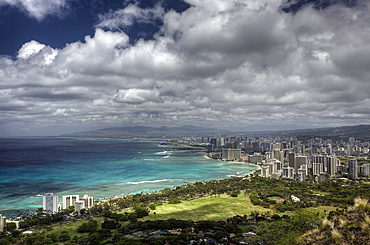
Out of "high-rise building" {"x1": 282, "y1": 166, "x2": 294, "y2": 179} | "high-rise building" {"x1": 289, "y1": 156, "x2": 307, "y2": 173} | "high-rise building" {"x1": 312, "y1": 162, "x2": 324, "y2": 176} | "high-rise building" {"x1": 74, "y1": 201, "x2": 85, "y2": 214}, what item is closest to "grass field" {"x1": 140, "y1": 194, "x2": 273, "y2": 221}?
"high-rise building" {"x1": 74, "y1": 201, "x2": 85, "y2": 214}

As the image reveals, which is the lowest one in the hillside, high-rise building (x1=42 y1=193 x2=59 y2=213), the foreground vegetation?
the foreground vegetation

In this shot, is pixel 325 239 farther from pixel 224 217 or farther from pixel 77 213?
pixel 77 213

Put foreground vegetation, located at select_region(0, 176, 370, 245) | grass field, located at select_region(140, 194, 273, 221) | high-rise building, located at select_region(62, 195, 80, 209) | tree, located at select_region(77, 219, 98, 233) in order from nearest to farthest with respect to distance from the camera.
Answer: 1. foreground vegetation, located at select_region(0, 176, 370, 245)
2. tree, located at select_region(77, 219, 98, 233)
3. grass field, located at select_region(140, 194, 273, 221)
4. high-rise building, located at select_region(62, 195, 80, 209)

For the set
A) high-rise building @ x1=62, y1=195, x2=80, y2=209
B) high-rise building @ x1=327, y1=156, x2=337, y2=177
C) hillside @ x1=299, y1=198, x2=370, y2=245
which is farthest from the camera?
high-rise building @ x1=327, y1=156, x2=337, y2=177

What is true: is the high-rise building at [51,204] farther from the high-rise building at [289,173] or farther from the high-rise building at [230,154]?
the high-rise building at [230,154]

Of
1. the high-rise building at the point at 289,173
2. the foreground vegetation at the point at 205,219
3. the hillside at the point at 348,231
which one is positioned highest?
the hillside at the point at 348,231

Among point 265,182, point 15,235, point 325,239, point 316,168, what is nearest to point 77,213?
point 15,235

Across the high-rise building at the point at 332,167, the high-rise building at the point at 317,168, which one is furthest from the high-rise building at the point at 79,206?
the high-rise building at the point at 332,167

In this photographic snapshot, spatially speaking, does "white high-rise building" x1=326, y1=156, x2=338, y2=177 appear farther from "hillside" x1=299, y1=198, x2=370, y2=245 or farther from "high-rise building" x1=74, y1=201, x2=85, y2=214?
"hillside" x1=299, y1=198, x2=370, y2=245
